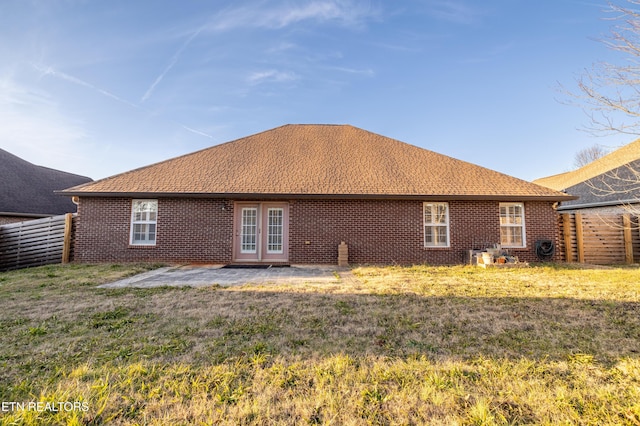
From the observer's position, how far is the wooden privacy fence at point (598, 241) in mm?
10672

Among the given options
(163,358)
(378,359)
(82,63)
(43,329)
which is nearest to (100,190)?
(82,63)

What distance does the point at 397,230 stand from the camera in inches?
414

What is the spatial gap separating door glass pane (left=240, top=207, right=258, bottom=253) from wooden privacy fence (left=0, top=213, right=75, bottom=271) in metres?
6.35

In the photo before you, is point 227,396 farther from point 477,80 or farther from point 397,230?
point 477,80

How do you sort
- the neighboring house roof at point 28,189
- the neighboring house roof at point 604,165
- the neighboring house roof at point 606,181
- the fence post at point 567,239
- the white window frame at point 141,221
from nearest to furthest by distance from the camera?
the white window frame at point 141,221, the fence post at point 567,239, the neighboring house roof at point 606,181, the neighboring house roof at point 28,189, the neighboring house roof at point 604,165

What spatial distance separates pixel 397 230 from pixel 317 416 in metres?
9.07

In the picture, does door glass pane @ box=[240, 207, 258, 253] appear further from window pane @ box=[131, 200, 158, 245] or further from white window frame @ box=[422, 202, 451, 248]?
white window frame @ box=[422, 202, 451, 248]

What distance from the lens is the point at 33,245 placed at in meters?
10.3

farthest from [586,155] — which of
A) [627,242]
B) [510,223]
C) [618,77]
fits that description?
[618,77]

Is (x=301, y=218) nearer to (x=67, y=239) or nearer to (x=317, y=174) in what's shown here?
(x=317, y=174)

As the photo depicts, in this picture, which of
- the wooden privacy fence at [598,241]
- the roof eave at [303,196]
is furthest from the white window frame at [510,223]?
the wooden privacy fence at [598,241]

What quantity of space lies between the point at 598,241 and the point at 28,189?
1152 inches

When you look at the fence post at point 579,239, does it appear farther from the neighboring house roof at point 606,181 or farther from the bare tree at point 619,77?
the bare tree at point 619,77

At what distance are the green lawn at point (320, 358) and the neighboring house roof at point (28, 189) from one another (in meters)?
14.6
